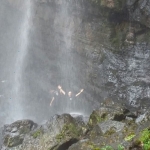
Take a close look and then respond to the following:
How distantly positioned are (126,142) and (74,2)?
14.8 meters

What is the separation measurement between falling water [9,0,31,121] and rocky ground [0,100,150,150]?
41.2 feet

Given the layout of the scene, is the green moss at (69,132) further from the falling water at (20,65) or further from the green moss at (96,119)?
the falling water at (20,65)

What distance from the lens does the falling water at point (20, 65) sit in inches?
1032

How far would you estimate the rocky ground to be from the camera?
962 centimetres

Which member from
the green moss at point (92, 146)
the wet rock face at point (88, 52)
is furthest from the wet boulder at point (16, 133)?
the wet rock face at point (88, 52)

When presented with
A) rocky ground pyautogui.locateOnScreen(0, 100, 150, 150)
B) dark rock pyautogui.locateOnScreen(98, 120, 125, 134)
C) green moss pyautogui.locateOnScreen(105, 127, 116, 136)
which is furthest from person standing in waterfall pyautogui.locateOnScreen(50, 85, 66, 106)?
green moss pyautogui.locateOnScreen(105, 127, 116, 136)

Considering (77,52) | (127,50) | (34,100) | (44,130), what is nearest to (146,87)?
(127,50)

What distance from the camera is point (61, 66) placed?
24.1 meters

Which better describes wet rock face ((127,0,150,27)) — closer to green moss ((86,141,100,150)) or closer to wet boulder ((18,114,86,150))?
wet boulder ((18,114,86,150))

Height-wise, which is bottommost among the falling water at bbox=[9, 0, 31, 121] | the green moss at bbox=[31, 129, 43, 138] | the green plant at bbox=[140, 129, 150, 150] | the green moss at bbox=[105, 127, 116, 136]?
the green plant at bbox=[140, 129, 150, 150]

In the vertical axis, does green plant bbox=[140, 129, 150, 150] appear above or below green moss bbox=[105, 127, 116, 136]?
below

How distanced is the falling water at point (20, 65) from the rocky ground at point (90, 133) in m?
12.6

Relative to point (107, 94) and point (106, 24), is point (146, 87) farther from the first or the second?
point (106, 24)

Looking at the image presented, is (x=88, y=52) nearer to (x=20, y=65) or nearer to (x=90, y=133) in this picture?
(x=90, y=133)
